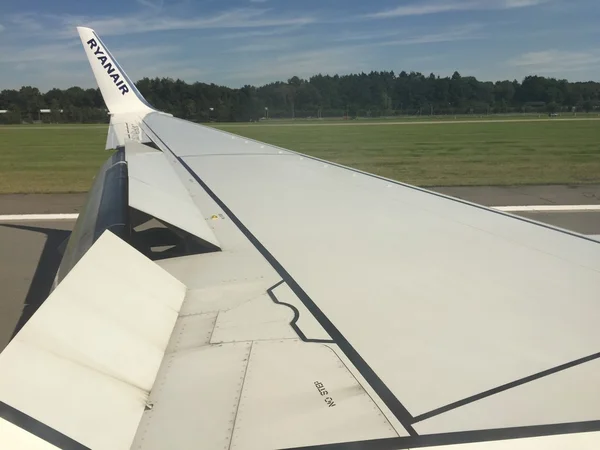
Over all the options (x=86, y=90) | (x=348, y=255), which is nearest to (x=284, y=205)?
(x=348, y=255)

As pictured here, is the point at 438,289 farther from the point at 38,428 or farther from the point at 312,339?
the point at 38,428

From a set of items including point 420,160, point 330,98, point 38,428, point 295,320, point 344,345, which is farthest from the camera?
point 330,98

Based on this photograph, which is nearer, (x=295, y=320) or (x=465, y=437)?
(x=465, y=437)

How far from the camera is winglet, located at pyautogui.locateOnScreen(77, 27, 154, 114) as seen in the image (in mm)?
8086

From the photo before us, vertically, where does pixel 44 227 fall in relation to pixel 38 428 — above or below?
below

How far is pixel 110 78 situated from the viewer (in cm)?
862

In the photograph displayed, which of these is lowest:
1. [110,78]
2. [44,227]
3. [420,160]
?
[44,227]

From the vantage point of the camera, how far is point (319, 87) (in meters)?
39.6

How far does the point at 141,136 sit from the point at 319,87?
34.0m

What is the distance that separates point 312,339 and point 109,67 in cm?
798

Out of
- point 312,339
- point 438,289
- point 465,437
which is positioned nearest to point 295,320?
point 312,339

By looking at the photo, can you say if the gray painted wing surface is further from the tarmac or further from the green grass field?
the green grass field

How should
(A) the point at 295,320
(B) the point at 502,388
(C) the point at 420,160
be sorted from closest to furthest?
(B) the point at 502,388 → (A) the point at 295,320 → (C) the point at 420,160

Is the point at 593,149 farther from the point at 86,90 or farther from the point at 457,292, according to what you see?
the point at 86,90
